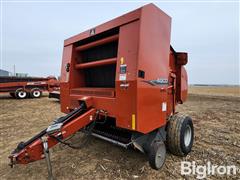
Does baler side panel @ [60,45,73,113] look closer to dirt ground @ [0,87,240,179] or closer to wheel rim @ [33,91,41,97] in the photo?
dirt ground @ [0,87,240,179]

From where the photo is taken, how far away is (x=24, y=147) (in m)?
2.21

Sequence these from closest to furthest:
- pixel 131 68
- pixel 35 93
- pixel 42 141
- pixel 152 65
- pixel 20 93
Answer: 1. pixel 42 141
2. pixel 131 68
3. pixel 152 65
4. pixel 20 93
5. pixel 35 93

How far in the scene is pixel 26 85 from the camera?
44.5ft

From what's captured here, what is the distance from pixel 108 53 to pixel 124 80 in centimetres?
104

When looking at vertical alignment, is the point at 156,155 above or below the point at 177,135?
below

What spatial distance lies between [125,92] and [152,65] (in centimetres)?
59

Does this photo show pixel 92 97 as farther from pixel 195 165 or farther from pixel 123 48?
pixel 195 165

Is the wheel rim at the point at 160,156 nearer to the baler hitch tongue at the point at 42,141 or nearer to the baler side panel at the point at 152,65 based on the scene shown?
the baler side panel at the point at 152,65

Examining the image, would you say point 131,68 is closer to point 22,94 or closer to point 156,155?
point 156,155

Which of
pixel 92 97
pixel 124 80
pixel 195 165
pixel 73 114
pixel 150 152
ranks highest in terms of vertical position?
pixel 124 80

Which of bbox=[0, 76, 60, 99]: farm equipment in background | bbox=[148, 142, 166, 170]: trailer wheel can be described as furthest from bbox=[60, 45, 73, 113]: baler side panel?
bbox=[0, 76, 60, 99]: farm equipment in background

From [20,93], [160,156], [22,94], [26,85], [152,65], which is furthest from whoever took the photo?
[26,85]

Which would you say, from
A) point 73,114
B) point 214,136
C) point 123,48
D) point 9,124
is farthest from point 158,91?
point 9,124

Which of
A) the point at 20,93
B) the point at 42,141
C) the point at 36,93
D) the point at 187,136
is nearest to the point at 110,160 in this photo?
the point at 42,141
